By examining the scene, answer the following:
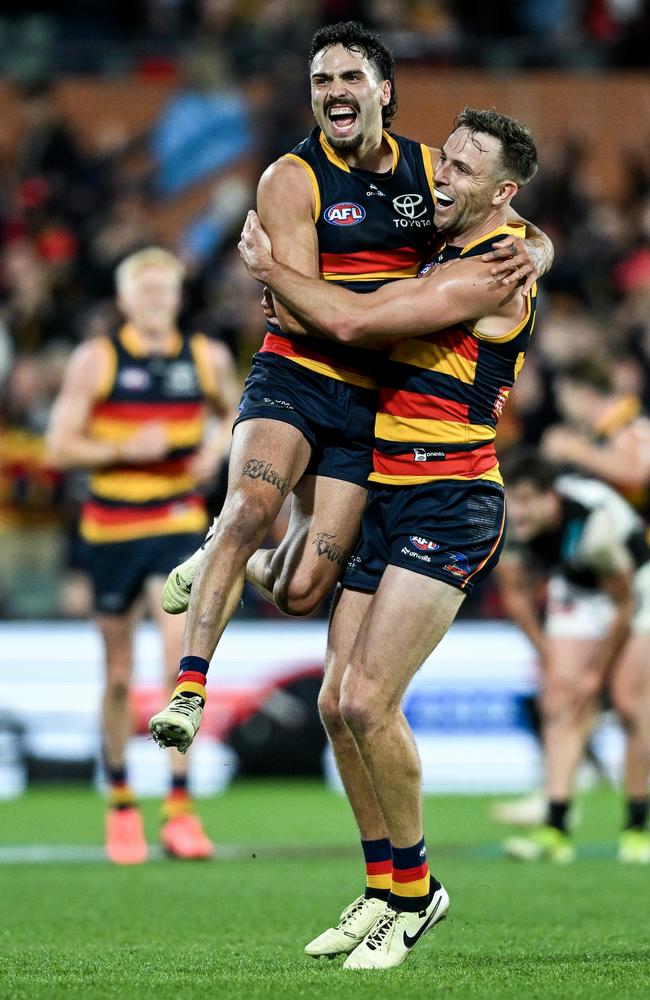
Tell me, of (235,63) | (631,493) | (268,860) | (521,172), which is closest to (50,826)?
(268,860)

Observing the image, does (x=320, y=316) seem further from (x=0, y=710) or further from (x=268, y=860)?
(x=0, y=710)

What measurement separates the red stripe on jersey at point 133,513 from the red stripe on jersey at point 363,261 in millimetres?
3630

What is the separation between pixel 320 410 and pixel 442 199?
0.87 meters

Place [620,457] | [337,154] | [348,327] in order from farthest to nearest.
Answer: [620,457] → [337,154] → [348,327]

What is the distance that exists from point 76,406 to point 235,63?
943 cm

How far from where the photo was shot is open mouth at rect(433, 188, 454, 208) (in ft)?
19.3

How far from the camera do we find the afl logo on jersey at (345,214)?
603 cm

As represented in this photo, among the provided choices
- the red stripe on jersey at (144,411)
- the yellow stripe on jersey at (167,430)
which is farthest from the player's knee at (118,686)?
the red stripe on jersey at (144,411)

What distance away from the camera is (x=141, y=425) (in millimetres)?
9641

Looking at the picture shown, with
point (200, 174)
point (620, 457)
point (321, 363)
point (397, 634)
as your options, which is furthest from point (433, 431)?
point (200, 174)

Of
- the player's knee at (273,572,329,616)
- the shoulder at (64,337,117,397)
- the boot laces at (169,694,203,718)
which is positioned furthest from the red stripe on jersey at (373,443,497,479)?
the shoulder at (64,337,117,397)

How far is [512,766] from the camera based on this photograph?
12984 mm

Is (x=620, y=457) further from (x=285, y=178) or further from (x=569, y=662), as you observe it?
(x=285, y=178)

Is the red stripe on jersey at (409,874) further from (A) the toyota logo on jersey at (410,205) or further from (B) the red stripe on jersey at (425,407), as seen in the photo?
(A) the toyota logo on jersey at (410,205)
